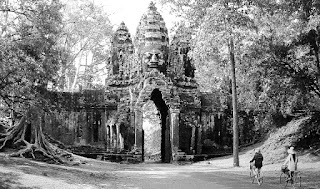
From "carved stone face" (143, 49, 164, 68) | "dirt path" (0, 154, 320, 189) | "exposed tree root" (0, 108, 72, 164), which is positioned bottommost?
"dirt path" (0, 154, 320, 189)

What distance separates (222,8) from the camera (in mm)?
17359

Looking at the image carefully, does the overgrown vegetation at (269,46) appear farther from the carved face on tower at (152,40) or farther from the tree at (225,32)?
the carved face on tower at (152,40)

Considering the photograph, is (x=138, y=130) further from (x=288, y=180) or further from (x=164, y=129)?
(x=288, y=180)

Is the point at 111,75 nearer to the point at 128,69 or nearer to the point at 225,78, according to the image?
the point at 128,69

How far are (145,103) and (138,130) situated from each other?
5.09 feet

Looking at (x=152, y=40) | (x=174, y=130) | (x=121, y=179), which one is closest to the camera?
(x=121, y=179)

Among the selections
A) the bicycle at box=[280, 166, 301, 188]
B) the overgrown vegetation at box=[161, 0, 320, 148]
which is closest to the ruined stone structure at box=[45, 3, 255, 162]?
the overgrown vegetation at box=[161, 0, 320, 148]

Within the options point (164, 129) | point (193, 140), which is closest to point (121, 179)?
point (193, 140)

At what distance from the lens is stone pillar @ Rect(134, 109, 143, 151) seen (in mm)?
21619

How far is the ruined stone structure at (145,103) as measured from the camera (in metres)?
22.1

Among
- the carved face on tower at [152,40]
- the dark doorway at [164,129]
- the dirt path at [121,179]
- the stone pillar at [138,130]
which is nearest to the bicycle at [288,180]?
the dirt path at [121,179]

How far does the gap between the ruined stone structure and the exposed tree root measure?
4.84 metres

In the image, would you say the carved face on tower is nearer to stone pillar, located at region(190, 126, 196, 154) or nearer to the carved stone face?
the carved stone face

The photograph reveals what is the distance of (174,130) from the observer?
71.4 ft
